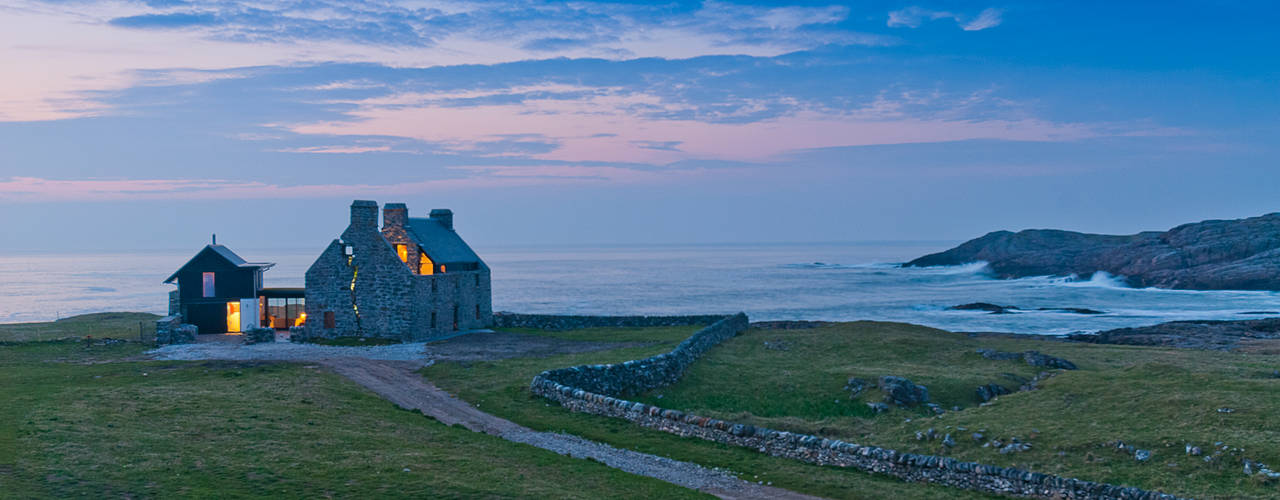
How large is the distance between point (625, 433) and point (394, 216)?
32.9 meters

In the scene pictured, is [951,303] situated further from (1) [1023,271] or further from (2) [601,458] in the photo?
(2) [601,458]

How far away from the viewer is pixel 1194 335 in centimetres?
5859

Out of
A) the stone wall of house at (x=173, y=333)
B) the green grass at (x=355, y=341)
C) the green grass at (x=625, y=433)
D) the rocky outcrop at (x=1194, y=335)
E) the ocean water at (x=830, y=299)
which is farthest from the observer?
the ocean water at (x=830, y=299)

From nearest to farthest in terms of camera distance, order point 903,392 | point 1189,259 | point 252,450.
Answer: point 252,450 → point 903,392 → point 1189,259

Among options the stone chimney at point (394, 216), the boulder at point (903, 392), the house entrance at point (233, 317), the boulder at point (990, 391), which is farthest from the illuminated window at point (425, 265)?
the boulder at point (990, 391)

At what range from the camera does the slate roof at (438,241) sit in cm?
5303

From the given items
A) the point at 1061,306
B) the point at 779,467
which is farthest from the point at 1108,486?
the point at 1061,306

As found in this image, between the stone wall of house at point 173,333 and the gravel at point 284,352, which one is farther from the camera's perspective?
the stone wall of house at point 173,333

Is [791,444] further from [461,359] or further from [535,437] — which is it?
[461,359]

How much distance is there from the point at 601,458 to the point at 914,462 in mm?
8092

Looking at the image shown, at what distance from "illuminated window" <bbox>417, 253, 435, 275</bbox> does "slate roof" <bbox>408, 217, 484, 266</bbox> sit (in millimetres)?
508

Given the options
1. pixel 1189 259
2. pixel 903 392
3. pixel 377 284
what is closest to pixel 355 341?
pixel 377 284

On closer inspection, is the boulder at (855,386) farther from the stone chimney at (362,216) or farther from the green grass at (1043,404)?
the stone chimney at (362,216)

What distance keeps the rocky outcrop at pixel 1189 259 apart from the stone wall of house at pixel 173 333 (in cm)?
12595
